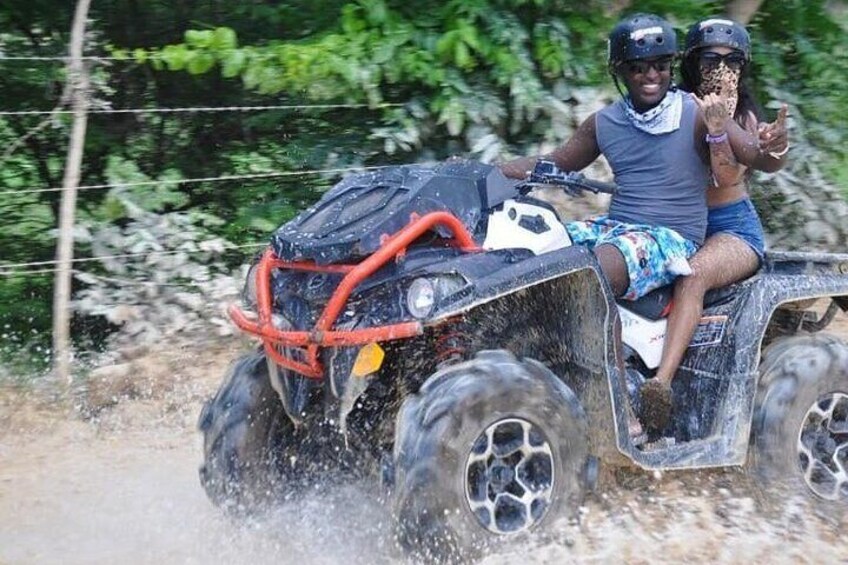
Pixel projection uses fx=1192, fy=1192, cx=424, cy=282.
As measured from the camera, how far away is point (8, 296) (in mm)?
7129

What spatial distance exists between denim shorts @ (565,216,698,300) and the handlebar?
187 mm

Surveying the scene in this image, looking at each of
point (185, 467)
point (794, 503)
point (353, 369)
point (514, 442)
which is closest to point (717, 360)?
point (794, 503)

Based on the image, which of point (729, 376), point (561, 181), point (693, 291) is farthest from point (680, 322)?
point (561, 181)

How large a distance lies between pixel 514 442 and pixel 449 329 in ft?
1.60

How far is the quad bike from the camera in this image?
405 centimetres

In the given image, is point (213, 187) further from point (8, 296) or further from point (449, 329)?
point (449, 329)

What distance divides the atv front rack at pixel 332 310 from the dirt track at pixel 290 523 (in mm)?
655

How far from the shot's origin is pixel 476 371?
4109 millimetres

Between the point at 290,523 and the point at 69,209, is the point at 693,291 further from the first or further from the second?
the point at 69,209

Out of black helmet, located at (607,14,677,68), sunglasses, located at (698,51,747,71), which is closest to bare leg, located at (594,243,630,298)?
black helmet, located at (607,14,677,68)

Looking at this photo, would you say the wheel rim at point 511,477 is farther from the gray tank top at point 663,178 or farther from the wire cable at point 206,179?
the wire cable at point 206,179

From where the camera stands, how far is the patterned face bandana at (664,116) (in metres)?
4.94

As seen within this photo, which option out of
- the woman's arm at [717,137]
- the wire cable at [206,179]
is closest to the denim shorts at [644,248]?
the woman's arm at [717,137]

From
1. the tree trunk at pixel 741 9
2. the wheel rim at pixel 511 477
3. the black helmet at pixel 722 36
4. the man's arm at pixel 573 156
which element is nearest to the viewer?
the wheel rim at pixel 511 477
